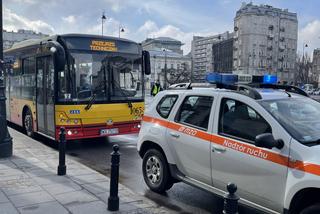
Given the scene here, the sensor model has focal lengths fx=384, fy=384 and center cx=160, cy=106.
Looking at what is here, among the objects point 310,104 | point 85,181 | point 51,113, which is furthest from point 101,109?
point 310,104

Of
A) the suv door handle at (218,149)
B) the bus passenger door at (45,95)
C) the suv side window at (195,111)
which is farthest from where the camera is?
the bus passenger door at (45,95)

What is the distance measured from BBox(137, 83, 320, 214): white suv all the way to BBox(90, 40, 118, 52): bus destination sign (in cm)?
428

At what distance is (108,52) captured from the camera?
10.5 meters

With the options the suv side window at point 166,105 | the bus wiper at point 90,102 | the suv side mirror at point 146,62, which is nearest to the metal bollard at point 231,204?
the suv side window at point 166,105

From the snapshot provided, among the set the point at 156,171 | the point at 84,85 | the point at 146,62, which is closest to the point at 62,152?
the point at 156,171

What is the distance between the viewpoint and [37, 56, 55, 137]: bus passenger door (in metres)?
10.2

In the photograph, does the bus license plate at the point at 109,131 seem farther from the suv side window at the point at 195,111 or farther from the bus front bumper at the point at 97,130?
the suv side window at the point at 195,111

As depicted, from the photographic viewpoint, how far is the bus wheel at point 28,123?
11.7 metres

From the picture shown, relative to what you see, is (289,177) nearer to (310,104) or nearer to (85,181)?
(310,104)

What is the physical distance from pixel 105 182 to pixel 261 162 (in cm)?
320

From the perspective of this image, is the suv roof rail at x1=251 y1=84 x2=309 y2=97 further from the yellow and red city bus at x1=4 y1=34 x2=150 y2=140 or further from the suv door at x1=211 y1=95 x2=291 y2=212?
the yellow and red city bus at x1=4 y1=34 x2=150 y2=140

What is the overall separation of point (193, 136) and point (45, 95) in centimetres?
631

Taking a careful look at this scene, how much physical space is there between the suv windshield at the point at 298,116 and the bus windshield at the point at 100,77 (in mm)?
6053

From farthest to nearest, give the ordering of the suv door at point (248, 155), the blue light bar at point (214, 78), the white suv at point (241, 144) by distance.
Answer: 1. the blue light bar at point (214, 78)
2. the suv door at point (248, 155)
3. the white suv at point (241, 144)
